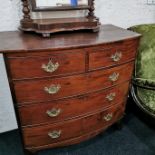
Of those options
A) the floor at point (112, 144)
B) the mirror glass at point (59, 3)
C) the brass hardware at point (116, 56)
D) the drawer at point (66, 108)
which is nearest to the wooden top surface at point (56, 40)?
the brass hardware at point (116, 56)

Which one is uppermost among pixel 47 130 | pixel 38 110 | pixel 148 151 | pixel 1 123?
pixel 38 110

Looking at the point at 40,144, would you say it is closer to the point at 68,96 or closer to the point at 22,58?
the point at 68,96

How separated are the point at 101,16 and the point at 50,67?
2.68 ft

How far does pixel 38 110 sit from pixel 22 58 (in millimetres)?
351

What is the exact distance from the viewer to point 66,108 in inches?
49.2

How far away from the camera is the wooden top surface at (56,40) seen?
3.35 ft

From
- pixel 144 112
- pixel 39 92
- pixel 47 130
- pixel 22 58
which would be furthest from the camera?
pixel 144 112

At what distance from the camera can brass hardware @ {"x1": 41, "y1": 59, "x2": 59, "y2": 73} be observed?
107 centimetres

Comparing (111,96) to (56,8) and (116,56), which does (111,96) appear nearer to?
(116,56)

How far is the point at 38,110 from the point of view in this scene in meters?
1.19

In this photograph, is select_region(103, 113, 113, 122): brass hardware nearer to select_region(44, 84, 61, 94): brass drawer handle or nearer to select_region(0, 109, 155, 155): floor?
select_region(0, 109, 155, 155): floor

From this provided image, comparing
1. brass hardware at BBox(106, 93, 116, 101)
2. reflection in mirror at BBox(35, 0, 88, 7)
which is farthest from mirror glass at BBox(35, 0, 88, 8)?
brass hardware at BBox(106, 93, 116, 101)

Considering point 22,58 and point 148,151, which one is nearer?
point 22,58

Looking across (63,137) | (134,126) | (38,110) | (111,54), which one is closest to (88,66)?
(111,54)
